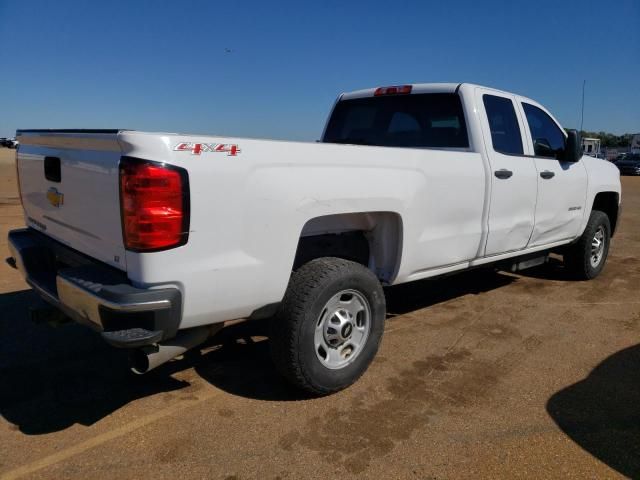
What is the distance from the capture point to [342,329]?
329 cm

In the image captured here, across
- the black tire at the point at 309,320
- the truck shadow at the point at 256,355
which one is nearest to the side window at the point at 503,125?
the truck shadow at the point at 256,355

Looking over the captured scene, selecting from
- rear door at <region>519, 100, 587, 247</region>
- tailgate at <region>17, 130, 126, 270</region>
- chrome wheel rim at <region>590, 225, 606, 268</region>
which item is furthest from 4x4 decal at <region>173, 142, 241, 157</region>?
chrome wheel rim at <region>590, 225, 606, 268</region>

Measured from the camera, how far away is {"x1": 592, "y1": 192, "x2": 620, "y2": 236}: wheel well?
6387 millimetres

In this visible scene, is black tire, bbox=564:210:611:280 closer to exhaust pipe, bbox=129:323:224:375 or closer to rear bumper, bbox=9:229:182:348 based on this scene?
exhaust pipe, bbox=129:323:224:375

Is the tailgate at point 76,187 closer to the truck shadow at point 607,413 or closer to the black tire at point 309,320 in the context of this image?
the black tire at point 309,320

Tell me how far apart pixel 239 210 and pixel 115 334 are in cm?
82

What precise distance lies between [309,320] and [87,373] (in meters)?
1.67

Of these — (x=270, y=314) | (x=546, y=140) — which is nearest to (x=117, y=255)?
(x=270, y=314)

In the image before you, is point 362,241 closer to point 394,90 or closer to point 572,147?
point 394,90

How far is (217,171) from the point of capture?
8.29ft

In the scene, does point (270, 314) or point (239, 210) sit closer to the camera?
point (239, 210)

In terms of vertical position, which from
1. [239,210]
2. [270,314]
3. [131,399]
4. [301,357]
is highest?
[239,210]

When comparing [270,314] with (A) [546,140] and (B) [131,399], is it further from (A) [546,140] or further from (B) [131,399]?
(A) [546,140]

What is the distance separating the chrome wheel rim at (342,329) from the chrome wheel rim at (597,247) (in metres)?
4.10
